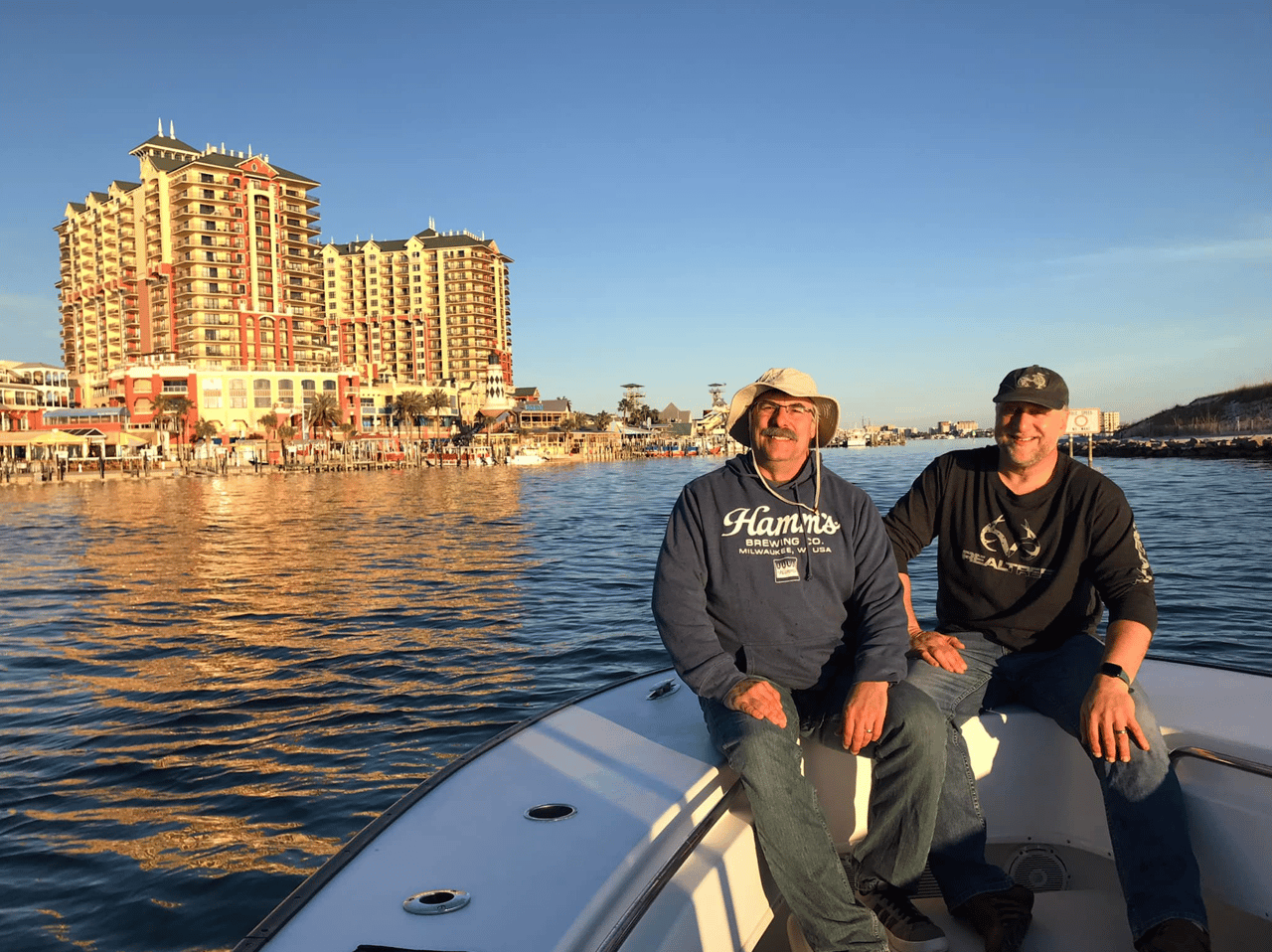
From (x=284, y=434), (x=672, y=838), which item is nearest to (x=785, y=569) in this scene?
(x=672, y=838)

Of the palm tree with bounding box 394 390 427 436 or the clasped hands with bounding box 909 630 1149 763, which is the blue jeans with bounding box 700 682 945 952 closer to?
the clasped hands with bounding box 909 630 1149 763

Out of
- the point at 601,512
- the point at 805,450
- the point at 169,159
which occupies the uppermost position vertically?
the point at 169,159

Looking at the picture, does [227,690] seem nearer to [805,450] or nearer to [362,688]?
[362,688]

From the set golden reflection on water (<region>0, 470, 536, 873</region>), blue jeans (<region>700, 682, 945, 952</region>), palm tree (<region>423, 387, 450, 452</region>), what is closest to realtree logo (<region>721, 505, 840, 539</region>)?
blue jeans (<region>700, 682, 945, 952</region>)

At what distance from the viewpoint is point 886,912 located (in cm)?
264

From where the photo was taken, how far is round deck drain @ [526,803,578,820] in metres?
2.33

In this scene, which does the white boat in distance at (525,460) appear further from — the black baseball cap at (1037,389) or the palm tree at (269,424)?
the black baseball cap at (1037,389)

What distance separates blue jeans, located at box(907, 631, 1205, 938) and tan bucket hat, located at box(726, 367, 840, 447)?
89cm

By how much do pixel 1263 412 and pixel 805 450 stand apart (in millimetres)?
100309

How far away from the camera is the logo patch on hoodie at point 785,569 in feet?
9.18

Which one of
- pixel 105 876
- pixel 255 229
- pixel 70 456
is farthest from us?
pixel 255 229

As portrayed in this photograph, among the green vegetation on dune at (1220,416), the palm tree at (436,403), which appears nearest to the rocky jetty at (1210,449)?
the green vegetation on dune at (1220,416)

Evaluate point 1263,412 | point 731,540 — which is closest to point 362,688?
point 731,540

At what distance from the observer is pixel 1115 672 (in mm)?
2697
